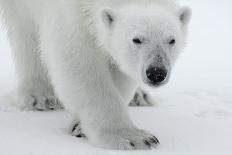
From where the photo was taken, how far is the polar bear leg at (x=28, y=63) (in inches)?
187

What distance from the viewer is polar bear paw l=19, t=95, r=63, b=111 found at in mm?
4555

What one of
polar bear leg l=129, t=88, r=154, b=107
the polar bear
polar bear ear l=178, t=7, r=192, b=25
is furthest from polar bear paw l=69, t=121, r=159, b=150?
polar bear leg l=129, t=88, r=154, b=107

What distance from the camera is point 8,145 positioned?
3.25m

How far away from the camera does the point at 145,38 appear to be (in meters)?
3.51

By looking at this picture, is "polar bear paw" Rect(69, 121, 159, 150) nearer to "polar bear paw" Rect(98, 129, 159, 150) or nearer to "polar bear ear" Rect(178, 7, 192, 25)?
"polar bear paw" Rect(98, 129, 159, 150)

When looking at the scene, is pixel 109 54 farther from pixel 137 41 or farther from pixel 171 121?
pixel 171 121

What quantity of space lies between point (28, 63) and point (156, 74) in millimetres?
1772

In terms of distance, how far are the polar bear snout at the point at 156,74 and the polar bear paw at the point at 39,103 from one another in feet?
4.60

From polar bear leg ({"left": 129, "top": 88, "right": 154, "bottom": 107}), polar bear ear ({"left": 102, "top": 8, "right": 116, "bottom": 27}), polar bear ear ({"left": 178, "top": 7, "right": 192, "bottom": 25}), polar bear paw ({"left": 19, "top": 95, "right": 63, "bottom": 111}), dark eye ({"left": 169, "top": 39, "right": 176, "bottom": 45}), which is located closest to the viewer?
dark eye ({"left": 169, "top": 39, "right": 176, "bottom": 45})

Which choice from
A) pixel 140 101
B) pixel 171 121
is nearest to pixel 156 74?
pixel 171 121

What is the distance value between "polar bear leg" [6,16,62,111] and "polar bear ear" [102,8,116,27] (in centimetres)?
116

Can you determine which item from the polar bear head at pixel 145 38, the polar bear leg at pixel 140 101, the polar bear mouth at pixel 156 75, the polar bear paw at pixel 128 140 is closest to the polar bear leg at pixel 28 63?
the polar bear leg at pixel 140 101

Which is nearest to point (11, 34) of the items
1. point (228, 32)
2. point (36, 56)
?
point (36, 56)

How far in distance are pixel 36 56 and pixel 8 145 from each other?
172 cm
